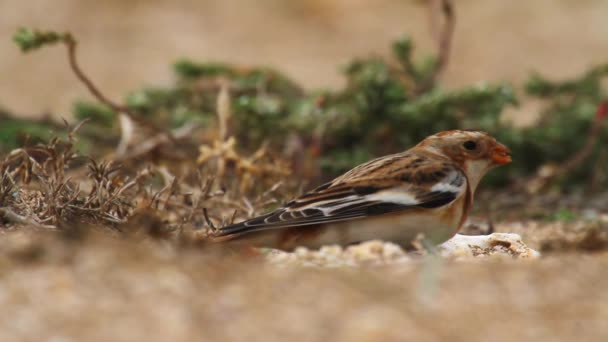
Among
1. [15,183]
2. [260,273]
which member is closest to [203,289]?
[260,273]

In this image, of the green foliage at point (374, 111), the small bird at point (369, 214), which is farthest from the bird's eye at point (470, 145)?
the green foliage at point (374, 111)

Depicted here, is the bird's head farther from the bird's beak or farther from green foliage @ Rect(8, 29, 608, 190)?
green foliage @ Rect(8, 29, 608, 190)

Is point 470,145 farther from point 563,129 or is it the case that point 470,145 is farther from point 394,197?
point 563,129

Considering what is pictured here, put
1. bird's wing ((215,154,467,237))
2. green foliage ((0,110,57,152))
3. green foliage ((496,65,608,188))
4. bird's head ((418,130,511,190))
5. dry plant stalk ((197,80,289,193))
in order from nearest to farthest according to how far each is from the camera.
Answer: bird's wing ((215,154,467,237)) < bird's head ((418,130,511,190)) < dry plant stalk ((197,80,289,193)) < green foliage ((0,110,57,152)) < green foliage ((496,65,608,188))

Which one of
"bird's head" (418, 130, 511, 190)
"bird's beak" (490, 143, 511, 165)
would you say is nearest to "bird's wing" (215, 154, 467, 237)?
"bird's head" (418, 130, 511, 190)

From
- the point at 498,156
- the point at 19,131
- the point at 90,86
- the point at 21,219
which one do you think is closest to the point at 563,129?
the point at 498,156

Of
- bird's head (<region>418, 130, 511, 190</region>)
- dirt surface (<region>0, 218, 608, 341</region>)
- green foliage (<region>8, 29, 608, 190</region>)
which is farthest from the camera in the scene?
green foliage (<region>8, 29, 608, 190</region>)

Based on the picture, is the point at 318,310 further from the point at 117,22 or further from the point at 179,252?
the point at 117,22

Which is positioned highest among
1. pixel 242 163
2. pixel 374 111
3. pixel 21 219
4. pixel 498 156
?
pixel 21 219
